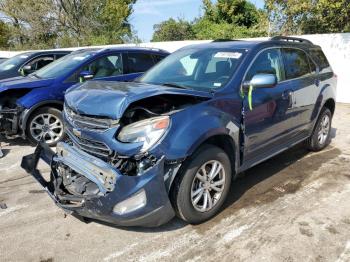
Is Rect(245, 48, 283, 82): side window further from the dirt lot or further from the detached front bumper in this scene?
the detached front bumper

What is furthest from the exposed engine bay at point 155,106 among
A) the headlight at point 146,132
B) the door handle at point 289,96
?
the door handle at point 289,96

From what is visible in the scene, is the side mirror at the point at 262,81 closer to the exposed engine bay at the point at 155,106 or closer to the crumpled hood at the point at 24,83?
the exposed engine bay at the point at 155,106

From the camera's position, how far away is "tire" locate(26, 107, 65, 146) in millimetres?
6676

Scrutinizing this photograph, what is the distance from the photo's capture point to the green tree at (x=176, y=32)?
25922mm

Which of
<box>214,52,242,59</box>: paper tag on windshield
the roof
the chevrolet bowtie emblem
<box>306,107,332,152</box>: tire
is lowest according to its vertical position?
<box>306,107,332,152</box>: tire

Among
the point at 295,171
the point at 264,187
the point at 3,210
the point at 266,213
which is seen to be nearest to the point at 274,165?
the point at 295,171

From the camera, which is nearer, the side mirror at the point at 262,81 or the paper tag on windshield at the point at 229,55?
the side mirror at the point at 262,81

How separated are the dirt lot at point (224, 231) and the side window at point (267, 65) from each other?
1403 millimetres

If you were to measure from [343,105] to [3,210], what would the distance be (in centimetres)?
942

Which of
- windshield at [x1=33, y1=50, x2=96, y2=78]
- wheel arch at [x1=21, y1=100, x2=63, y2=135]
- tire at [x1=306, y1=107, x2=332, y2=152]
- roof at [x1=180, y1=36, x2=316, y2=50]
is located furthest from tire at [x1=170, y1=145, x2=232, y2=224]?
windshield at [x1=33, y1=50, x2=96, y2=78]

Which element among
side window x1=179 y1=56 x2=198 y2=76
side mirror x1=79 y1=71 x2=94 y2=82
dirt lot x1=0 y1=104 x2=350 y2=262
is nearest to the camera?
dirt lot x1=0 y1=104 x2=350 y2=262

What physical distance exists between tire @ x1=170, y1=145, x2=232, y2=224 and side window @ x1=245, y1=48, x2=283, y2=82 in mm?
1052

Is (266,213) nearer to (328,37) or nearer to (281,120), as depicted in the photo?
(281,120)

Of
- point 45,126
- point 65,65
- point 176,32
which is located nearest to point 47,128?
point 45,126
